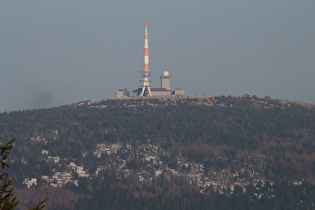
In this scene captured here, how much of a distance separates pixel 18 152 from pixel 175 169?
5156 centimetres

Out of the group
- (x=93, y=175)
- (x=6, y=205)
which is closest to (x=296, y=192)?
(x=93, y=175)

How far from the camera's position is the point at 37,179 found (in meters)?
176

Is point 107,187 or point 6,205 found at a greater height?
point 6,205

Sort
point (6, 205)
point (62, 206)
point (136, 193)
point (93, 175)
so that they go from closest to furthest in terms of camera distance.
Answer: point (6, 205) → point (62, 206) → point (136, 193) → point (93, 175)

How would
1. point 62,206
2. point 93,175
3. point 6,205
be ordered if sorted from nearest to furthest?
1. point 6,205
2. point 62,206
3. point 93,175

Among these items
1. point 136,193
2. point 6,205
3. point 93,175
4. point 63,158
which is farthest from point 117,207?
point 6,205

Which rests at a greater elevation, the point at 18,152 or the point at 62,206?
the point at 18,152

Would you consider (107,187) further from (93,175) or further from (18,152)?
(18,152)

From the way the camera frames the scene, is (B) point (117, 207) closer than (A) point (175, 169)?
Yes

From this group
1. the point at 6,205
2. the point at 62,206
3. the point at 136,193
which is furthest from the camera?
the point at 136,193

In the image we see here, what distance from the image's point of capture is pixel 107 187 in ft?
581

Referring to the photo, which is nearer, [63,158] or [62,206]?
[62,206]

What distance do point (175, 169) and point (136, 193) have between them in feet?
72.4

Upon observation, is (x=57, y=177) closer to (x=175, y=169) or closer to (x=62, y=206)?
(x=62, y=206)
